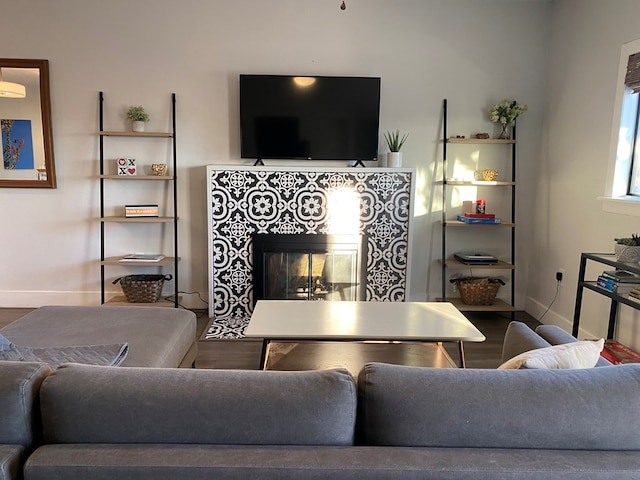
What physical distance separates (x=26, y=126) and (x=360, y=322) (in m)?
3.39

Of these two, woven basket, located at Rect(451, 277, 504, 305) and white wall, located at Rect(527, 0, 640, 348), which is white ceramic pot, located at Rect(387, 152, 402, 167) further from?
white wall, located at Rect(527, 0, 640, 348)

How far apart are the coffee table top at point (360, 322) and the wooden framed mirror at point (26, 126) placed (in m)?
2.60

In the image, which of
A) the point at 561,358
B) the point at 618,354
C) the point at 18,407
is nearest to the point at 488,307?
the point at 618,354

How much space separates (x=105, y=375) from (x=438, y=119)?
3654mm

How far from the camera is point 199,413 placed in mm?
1062

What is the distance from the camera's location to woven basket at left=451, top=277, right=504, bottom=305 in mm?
4023

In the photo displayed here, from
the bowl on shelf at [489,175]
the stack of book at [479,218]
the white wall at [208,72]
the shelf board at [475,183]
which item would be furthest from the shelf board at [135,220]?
the bowl on shelf at [489,175]

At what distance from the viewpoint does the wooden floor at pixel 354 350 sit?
2566mm

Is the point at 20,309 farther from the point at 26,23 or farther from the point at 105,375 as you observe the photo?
the point at 105,375

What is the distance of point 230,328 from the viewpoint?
3.76 m

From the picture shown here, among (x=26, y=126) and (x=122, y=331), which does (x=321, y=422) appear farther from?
(x=26, y=126)

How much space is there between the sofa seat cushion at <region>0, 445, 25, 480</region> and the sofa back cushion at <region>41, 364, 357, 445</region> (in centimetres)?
6

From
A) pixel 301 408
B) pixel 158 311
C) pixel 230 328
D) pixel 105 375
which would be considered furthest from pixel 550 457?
pixel 230 328

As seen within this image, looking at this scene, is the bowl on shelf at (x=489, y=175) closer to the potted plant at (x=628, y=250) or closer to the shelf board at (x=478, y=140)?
the shelf board at (x=478, y=140)
